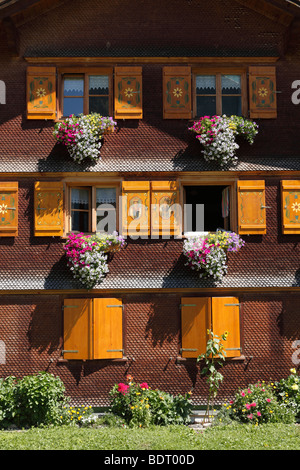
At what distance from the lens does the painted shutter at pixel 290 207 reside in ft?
41.7

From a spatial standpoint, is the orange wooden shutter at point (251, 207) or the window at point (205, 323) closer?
the window at point (205, 323)

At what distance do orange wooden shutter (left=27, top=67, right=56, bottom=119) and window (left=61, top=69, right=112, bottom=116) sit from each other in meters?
0.39

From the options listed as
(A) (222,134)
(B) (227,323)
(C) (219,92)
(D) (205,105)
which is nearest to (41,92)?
(D) (205,105)

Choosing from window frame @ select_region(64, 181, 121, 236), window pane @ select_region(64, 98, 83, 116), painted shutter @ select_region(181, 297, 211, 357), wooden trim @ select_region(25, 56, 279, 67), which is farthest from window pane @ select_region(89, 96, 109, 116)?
painted shutter @ select_region(181, 297, 211, 357)

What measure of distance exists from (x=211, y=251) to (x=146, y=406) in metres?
3.67

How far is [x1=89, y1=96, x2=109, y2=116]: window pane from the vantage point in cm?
1317

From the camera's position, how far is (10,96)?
42.4ft

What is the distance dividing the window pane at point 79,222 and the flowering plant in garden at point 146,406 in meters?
3.81

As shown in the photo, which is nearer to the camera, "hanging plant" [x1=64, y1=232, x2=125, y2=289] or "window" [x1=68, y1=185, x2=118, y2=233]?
"hanging plant" [x1=64, y1=232, x2=125, y2=289]

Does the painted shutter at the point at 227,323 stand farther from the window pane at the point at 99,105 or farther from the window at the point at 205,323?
the window pane at the point at 99,105

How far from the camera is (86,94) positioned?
13.1 m

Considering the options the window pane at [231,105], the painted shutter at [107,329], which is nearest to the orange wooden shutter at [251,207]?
the window pane at [231,105]

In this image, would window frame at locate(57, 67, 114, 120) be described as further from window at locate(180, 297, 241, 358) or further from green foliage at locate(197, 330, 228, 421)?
green foliage at locate(197, 330, 228, 421)

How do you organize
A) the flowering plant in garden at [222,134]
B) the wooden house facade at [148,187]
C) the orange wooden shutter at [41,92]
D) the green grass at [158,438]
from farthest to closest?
1. the orange wooden shutter at [41,92]
2. the flowering plant in garden at [222,134]
3. the wooden house facade at [148,187]
4. the green grass at [158,438]
